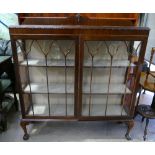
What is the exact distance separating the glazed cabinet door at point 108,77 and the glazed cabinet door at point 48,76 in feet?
0.39

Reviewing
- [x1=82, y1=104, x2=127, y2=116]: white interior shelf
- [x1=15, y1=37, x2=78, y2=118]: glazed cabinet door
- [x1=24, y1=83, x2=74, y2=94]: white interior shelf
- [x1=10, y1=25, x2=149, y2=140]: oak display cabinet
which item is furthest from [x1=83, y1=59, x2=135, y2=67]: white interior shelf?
[x1=82, y1=104, x2=127, y2=116]: white interior shelf

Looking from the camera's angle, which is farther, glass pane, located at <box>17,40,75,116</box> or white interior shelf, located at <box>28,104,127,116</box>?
white interior shelf, located at <box>28,104,127,116</box>

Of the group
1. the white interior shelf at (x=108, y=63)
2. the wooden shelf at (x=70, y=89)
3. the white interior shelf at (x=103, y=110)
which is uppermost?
the white interior shelf at (x=108, y=63)

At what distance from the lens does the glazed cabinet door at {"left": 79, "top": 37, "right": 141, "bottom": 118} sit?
1540 mm

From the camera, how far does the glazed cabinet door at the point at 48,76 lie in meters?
1.53

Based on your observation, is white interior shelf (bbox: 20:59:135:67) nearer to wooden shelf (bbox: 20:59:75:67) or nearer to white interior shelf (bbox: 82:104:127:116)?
wooden shelf (bbox: 20:59:75:67)

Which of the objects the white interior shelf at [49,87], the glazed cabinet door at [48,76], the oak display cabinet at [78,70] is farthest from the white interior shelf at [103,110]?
the white interior shelf at [49,87]

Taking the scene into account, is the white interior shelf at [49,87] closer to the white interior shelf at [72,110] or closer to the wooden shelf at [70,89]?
the wooden shelf at [70,89]

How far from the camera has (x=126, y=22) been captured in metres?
1.59

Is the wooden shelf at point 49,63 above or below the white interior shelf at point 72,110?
above

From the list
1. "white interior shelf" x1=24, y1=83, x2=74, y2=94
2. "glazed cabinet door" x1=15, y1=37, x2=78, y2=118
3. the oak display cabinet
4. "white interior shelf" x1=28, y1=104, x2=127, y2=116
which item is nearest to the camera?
the oak display cabinet

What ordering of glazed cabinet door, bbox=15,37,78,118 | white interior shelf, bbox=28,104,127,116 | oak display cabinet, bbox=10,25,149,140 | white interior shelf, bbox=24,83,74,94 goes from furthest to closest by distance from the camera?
1. white interior shelf, bbox=28,104,127,116
2. white interior shelf, bbox=24,83,74,94
3. glazed cabinet door, bbox=15,37,78,118
4. oak display cabinet, bbox=10,25,149,140

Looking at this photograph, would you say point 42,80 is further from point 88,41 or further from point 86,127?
point 86,127
